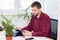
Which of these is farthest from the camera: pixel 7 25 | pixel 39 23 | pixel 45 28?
pixel 39 23

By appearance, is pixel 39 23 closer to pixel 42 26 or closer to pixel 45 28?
Result: pixel 42 26

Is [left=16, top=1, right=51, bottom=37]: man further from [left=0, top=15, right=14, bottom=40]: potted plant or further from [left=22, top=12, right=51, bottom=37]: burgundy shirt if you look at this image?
[left=0, top=15, right=14, bottom=40]: potted plant

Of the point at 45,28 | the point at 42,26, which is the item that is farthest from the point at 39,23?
the point at 45,28

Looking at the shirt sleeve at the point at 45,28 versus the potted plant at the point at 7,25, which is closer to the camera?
the potted plant at the point at 7,25

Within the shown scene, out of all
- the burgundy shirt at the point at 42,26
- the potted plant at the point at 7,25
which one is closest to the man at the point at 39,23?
the burgundy shirt at the point at 42,26

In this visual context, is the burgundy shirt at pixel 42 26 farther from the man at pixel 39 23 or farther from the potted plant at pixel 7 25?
the potted plant at pixel 7 25

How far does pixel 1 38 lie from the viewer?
7.48 feet

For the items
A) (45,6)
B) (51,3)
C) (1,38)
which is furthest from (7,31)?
(45,6)

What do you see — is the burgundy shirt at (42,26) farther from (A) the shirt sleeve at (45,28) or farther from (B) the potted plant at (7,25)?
(B) the potted plant at (7,25)

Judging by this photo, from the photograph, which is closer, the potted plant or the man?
the potted plant

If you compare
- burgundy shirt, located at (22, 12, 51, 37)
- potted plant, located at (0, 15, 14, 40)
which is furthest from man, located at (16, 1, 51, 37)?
potted plant, located at (0, 15, 14, 40)

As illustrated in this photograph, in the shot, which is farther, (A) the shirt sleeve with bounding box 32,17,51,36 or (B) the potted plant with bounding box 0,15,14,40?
(A) the shirt sleeve with bounding box 32,17,51,36

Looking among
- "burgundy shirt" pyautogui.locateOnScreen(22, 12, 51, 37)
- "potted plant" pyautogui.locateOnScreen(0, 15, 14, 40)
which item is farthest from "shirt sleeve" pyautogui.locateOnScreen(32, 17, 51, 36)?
"potted plant" pyautogui.locateOnScreen(0, 15, 14, 40)

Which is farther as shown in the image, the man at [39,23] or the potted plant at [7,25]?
the man at [39,23]
